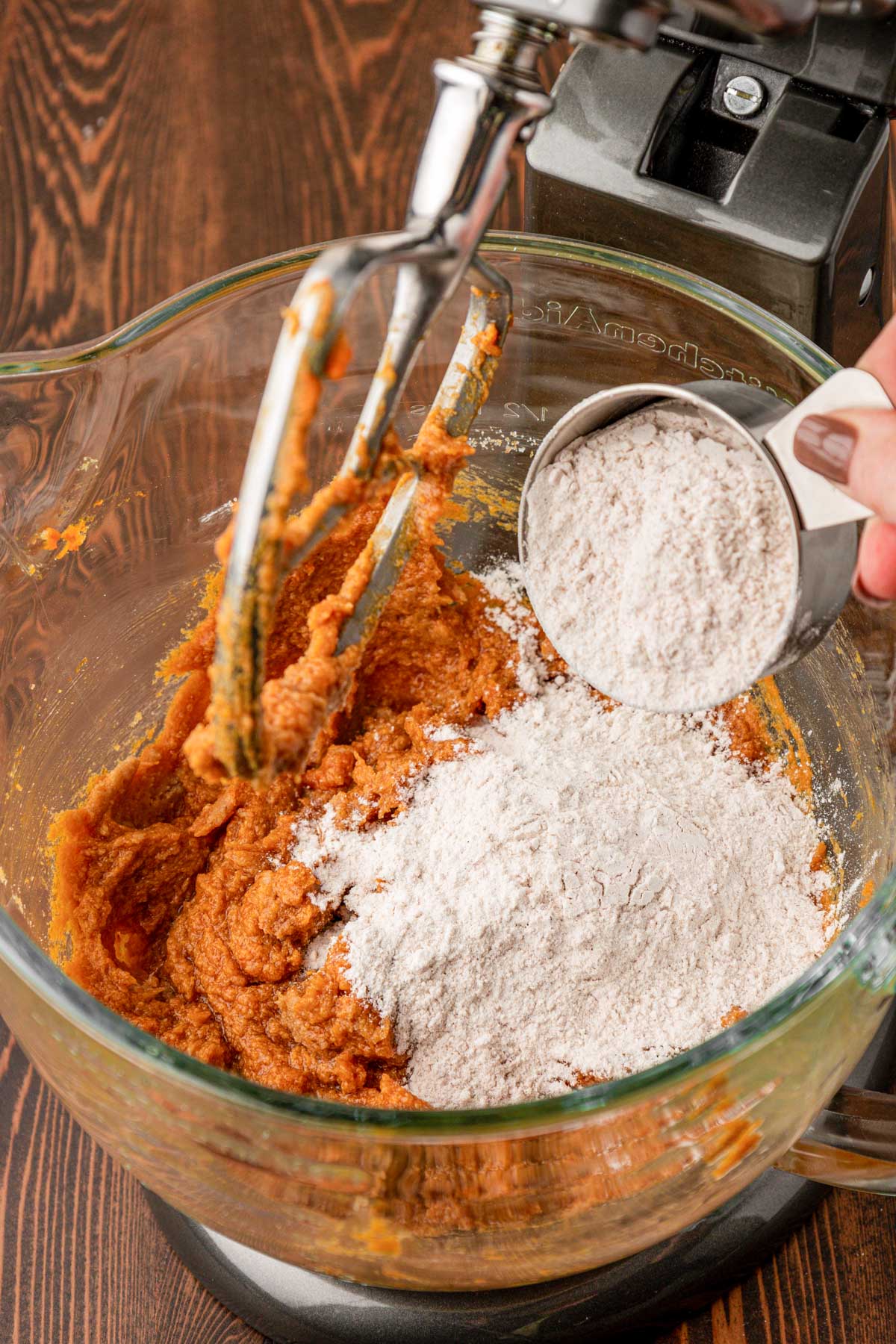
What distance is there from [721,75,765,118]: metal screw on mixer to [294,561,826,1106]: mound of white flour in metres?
0.55

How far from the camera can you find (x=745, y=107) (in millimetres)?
1036

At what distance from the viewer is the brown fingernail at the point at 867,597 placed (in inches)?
42.1

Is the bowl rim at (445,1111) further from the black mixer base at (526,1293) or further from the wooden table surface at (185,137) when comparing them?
the wooden table surface at (185,137)

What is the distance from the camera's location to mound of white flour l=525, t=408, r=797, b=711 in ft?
3.26

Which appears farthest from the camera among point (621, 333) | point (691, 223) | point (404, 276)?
point (621, 333)

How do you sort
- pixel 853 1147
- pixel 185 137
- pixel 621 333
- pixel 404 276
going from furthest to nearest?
pixel 185 137 < pixel 621 333 < pixel 853 1147 < pixel 404 276

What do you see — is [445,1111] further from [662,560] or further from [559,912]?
[662,560]

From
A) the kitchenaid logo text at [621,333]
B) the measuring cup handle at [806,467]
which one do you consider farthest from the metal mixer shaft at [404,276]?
the kitchenaid logo text at [621,333]

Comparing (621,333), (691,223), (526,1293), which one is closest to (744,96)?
(691,223)

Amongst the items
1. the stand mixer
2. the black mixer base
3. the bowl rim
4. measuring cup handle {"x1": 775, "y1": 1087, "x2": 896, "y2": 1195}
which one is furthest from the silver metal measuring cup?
the black mixer base

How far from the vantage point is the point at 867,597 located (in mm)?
1079

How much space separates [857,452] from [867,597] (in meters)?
0.27

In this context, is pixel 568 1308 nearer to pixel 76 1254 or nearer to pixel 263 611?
pixel 76 1254

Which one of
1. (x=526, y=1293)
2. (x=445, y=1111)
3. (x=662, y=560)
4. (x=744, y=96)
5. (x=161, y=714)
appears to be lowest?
(x=526, y=1293)
